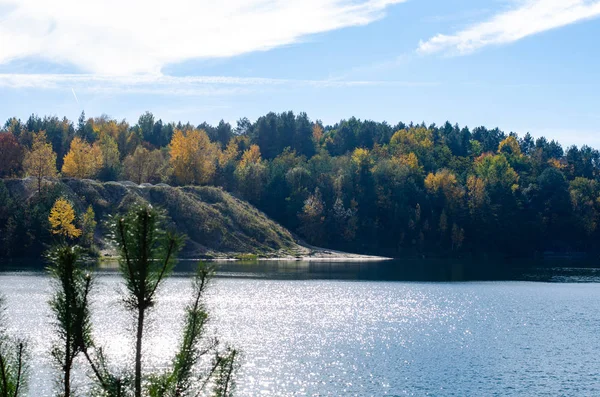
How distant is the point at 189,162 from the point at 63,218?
5369cm

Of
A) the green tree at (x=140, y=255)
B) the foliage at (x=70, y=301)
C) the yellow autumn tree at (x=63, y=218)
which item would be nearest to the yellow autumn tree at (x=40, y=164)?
the yellow autumn tree at (x=63, y=218)

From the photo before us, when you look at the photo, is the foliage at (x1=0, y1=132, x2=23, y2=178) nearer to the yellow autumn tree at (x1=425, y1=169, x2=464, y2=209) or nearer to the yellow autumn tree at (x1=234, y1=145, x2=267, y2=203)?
the yellow autumn tree at (x1=234, y1=145, x2=267, y2=203)

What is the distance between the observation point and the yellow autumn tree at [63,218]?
112m

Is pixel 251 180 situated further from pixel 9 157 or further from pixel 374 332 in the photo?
pixel 374 332

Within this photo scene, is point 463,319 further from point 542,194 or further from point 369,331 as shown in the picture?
point 542,194

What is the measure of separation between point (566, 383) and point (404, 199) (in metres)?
129

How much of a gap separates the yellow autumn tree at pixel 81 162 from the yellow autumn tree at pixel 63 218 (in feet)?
116

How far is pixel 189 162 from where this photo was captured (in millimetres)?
163125

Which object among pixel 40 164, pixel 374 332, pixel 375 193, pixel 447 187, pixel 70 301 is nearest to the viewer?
pixel 70 301

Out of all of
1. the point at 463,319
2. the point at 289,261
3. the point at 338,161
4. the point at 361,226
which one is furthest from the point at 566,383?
the point at 338,161

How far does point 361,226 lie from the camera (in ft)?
549

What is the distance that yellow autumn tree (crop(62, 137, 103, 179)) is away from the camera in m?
148

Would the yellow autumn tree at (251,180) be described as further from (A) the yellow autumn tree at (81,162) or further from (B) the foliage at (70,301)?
(B) the foliage at (70,301)

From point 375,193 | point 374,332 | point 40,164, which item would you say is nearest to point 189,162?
point 40,164
